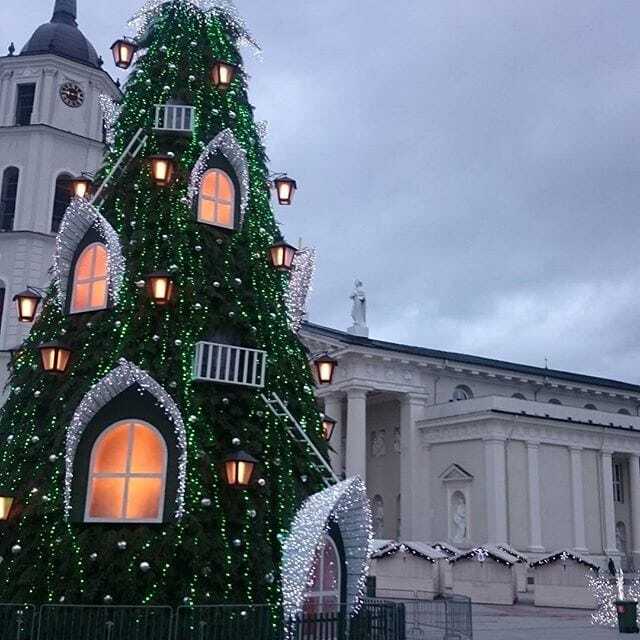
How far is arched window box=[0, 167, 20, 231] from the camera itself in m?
33.9

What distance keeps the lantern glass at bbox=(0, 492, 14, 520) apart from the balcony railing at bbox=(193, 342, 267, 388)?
350 cm

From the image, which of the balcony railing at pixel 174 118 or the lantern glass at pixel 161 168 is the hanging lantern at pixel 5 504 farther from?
the balcony railing at pixel 174 118

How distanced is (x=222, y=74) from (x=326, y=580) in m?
9.67

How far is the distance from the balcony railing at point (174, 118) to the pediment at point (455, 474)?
34.7 metres

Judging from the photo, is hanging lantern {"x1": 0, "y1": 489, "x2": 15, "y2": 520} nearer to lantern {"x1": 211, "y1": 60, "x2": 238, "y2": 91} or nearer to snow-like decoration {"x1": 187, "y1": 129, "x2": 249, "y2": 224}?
snow-like decoration {"x1": 187, "y1": 129, "x2": 249, "y2": 224}

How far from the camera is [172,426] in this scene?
47.4ft

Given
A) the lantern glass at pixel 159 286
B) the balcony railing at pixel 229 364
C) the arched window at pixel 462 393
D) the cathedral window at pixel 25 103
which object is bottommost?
the balcony railing at pixel 229 364

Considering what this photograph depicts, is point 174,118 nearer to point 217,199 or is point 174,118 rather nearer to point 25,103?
point 217,199

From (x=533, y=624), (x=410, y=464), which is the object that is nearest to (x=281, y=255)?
(x=533, y=624)

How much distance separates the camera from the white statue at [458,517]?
47.3m

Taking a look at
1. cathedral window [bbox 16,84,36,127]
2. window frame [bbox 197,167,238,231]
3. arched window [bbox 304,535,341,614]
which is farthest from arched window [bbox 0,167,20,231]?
arched window [bbox 304,535,341,614]

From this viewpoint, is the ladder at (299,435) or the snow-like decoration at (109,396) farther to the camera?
the ladder at (299,435)

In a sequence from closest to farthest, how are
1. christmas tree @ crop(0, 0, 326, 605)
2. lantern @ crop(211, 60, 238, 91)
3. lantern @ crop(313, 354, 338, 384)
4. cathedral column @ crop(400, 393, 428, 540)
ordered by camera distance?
christmas tree @ crop(0, 0, 326, 605) < lantern @ crop(211, 60, 238, 91) < lantern @ crop(313, 354, 338, 384) < cathedral column @ crop(400, 393, 428, 540)

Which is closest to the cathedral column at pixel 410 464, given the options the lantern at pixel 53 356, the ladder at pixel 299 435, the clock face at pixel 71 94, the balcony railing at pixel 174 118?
the clock face at pixel 71 94
